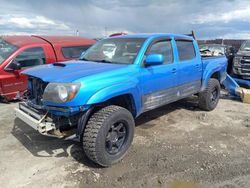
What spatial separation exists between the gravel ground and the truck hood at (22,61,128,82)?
4.24 ft

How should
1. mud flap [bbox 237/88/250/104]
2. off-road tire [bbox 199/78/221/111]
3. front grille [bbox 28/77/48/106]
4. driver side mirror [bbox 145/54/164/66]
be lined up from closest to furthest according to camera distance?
front grille [bbox 28/77/48/106], driver side mirror [bbox 145/54/164/66], off-road tire [bbox 199/78/221/111], mud flap [bbox 237/88/250/104]

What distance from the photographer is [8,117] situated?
6.30 metres

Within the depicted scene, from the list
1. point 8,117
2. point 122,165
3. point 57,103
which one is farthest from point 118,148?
point 8,117

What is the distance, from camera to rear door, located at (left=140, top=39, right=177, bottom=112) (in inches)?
186

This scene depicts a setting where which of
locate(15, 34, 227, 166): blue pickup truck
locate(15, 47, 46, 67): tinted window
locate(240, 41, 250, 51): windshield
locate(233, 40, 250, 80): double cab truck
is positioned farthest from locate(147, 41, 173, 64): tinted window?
locate(240, 41, 250, 51): windshield

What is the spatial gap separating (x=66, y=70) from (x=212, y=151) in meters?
2.74

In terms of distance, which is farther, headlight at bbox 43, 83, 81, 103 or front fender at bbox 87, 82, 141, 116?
front fender at bbox 87, 82, 141, 116

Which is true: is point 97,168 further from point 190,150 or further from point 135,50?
point 135,50

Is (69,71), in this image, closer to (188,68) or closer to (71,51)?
(188,68)

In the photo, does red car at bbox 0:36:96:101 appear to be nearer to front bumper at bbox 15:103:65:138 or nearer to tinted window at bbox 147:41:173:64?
front bumper at bbox 15:103:65:138

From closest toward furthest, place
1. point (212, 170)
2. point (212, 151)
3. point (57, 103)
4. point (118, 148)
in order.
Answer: point (57, 103)
point (212, 170)
point (118, 148)
point (212, 151)

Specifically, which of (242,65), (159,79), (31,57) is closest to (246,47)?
(242,65)

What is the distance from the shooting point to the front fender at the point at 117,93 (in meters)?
3.82

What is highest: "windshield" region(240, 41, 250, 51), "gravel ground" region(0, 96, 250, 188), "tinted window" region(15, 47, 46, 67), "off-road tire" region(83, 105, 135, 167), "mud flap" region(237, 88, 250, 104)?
"windshield" region(240, 41, 250, 51)
